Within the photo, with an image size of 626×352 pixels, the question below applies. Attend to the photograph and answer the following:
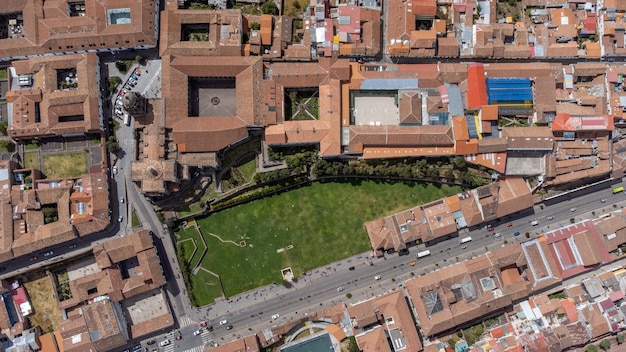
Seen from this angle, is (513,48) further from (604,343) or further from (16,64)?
(16,64)

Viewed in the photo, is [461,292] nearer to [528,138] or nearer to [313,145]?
[528,138]

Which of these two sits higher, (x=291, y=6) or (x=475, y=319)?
(x=291, y=6)

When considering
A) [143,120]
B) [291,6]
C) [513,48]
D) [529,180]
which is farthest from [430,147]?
[143,120]

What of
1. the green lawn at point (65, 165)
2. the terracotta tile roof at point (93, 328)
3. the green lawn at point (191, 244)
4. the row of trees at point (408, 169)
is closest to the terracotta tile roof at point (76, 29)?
the green lawn at point (65, 165)

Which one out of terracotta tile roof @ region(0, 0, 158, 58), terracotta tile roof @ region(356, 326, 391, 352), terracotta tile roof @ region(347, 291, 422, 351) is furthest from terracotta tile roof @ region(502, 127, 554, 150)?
terracotta tile roof @ region(0, 0, 158, 58)

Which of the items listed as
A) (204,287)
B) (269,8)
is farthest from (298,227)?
(269,8)
